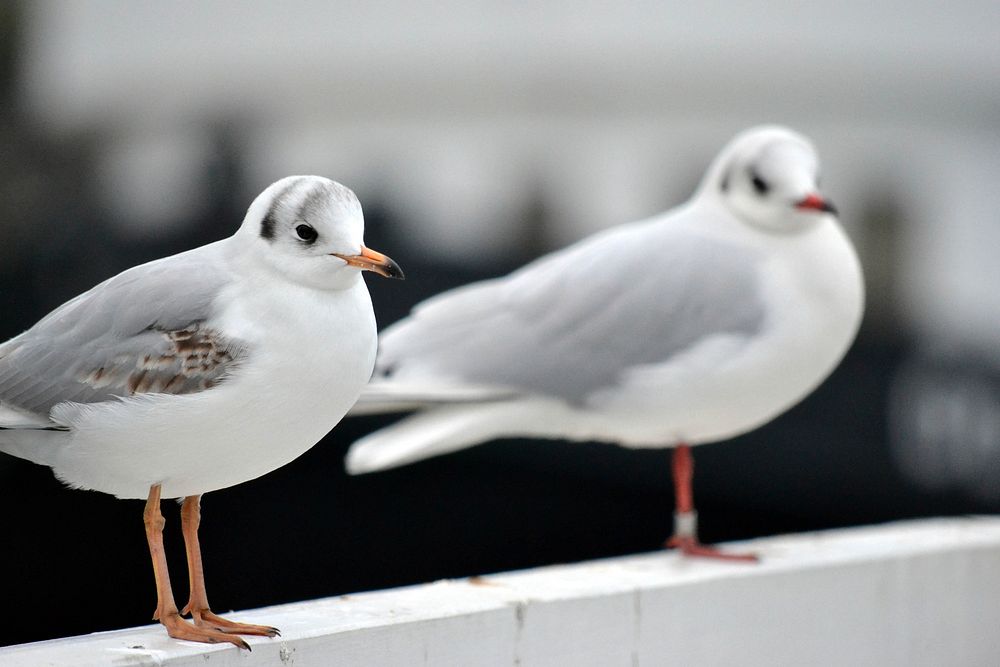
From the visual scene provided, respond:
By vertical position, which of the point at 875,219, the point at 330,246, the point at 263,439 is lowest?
the point at 263,439

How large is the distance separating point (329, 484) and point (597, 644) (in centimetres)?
430

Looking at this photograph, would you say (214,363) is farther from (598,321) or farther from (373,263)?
(598,321)

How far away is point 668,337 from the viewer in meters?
3.79

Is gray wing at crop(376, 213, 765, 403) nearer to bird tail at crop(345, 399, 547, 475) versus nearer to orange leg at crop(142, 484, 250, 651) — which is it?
bird tail at crop(345, 399, 547, 475)

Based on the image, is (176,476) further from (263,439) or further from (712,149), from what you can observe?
(712,149)

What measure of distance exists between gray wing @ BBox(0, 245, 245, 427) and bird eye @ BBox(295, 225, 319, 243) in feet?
0.49

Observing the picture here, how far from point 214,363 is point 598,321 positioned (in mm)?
1712

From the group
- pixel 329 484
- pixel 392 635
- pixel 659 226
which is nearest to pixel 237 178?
pixel 329 484

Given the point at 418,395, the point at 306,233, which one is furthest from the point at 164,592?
the point at 418,395

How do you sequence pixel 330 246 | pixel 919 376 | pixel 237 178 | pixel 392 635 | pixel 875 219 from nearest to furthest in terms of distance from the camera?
pixel 330 246 → pixel 392 635 → pixel 919 376 → pixel 237 178 → pixel 875 219

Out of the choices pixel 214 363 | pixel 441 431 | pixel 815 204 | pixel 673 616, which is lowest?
pixel 673 616

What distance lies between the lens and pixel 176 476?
7.64 feet

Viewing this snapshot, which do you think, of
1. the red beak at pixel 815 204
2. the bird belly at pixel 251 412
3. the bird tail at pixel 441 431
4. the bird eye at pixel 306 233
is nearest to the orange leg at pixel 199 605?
the bird belly at pixel 251 412

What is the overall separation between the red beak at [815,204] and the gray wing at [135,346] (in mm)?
1715
